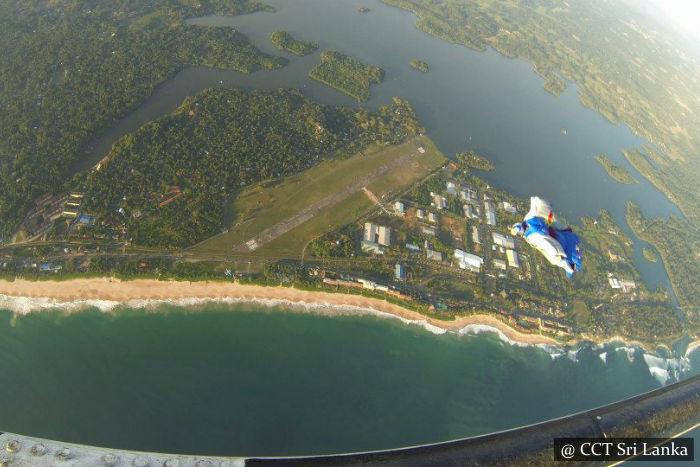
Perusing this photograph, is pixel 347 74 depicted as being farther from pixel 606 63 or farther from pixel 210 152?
pixel 606 63

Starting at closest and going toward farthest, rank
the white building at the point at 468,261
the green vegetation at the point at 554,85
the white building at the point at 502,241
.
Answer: the white building at the point at 468,261 → the white building at the point at 502,241 → the green vegetation at the point at 554,85

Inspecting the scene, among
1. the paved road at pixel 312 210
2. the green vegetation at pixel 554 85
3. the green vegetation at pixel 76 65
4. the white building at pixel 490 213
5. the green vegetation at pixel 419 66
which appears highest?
the green vegetation at pixel 554 85

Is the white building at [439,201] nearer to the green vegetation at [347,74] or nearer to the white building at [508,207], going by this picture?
the white building at [508,207]

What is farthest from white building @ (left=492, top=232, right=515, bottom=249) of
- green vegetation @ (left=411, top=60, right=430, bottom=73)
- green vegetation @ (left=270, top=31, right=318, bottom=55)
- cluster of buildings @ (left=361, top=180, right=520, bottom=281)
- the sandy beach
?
green vegetation @ (left=270, top=31, right=318, bottom=55)

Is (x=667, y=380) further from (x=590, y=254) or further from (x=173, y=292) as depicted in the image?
(x=173, y=292)

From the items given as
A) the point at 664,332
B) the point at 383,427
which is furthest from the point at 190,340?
the point at 664,332

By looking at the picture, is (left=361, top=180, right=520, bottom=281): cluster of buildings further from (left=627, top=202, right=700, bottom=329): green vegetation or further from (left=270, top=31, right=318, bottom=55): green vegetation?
(left=270, top=31, right=318, bottom=55): green vegetation

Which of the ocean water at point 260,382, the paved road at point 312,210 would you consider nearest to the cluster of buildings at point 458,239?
the paved road at point 312,210
